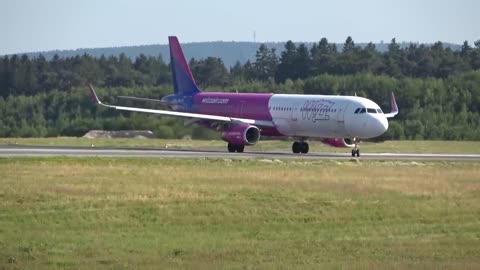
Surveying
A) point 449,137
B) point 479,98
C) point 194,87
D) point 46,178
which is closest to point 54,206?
point 46,178

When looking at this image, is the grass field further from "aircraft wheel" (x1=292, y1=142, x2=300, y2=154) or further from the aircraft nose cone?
"aircraft wheel" (x1=292, y1=142, x2=300, y2=154)

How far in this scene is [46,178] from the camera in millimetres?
37156

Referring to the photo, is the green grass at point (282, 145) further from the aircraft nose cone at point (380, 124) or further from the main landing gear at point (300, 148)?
the aircraft nose cone at point (380, 124)

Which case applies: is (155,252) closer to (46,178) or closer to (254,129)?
(46,178)

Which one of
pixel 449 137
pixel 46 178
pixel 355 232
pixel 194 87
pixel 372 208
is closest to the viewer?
pixel 355 232

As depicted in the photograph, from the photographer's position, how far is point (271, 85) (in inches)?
4038

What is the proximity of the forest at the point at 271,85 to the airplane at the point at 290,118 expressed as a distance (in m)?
7.55

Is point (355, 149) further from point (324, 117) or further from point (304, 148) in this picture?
point (304, 148)

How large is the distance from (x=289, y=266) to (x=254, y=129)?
3413 centimetres

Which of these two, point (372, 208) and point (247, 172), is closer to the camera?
Result: point (372, 208)

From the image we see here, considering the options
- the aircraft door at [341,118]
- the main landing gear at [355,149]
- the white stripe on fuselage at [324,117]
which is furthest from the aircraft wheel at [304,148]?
the aircraft door at [341,118]

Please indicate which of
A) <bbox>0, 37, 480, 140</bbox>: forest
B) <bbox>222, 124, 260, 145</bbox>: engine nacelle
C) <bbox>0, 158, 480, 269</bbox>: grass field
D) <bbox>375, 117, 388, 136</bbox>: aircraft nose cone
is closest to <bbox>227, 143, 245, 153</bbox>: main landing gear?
<bbox>222, 124, 260, 145</bbox>: engine nacelle

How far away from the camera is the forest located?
87.4 meters

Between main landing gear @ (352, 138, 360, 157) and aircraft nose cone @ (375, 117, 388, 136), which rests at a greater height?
aircraft nose cone @ (375, 117, 388, 136)
